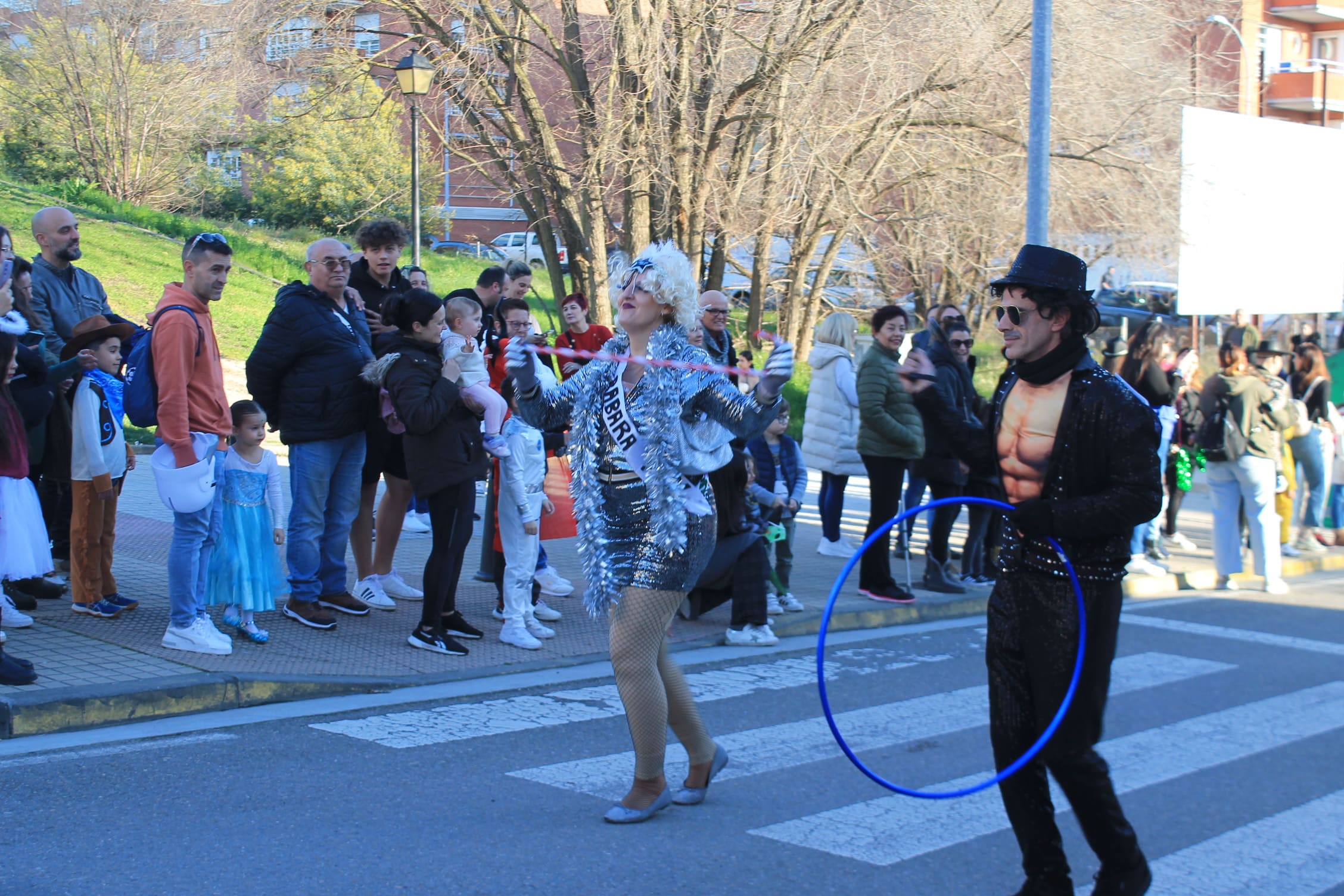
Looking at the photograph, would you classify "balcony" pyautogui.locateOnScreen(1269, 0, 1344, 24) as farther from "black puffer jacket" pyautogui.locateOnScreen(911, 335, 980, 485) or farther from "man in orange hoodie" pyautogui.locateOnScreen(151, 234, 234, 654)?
"man in orange hoodie" pyautogui.locateOnScreen(151, 234, 234, 654)

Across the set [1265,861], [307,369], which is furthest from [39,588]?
[1265,861]

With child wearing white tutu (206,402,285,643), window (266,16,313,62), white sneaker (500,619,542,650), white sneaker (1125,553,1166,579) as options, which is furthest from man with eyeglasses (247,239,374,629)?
window (266,16,313,62)

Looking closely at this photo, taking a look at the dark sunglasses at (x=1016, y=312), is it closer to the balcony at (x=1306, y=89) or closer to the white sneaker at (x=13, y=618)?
the white sneaker at (x=13, y=618)

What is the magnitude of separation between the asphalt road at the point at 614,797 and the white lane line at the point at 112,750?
2cm

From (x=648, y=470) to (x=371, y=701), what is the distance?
2.61 m

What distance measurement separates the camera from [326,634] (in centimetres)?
754

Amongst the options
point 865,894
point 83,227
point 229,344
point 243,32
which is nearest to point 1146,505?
point 865,894

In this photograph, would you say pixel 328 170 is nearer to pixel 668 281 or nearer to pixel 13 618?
pixel 13 618

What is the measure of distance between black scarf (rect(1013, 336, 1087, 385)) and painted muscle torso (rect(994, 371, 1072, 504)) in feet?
0.07

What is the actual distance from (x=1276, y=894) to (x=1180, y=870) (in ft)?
1.06

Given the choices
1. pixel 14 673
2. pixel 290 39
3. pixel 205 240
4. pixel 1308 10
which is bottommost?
pixel 14 673

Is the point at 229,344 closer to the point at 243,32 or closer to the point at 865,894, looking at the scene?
the point at 243,32

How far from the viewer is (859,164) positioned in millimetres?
20375

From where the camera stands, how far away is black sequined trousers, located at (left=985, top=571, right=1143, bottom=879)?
153 inches
